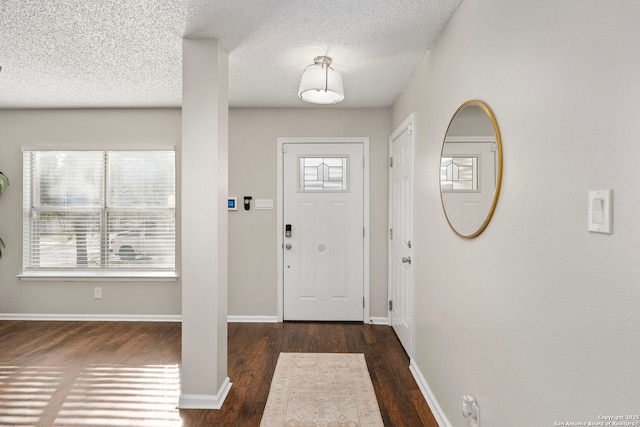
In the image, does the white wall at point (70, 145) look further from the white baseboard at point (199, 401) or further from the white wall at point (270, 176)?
the white baseboard at point (199, 401)

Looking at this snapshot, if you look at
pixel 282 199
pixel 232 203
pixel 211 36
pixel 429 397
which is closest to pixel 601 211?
pixel 429 397

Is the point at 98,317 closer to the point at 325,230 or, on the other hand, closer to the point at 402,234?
the point at 325,230

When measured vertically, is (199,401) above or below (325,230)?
below

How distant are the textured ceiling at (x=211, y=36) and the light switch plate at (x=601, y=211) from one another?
148 cm

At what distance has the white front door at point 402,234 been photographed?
3.07 m

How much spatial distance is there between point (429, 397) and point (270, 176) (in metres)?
2.66

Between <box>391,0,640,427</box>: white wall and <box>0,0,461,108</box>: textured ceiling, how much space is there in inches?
19.5

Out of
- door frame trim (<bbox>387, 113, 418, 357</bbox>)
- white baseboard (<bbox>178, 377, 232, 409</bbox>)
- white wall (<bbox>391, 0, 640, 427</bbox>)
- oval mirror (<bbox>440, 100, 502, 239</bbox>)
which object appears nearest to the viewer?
white wall (<bbox>391, 0, 640, 427</bbox>)

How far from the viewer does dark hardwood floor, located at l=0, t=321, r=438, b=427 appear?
2.29m

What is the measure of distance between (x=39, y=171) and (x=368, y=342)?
13.4 ft

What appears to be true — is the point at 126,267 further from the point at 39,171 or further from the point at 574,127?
the point at 574,127

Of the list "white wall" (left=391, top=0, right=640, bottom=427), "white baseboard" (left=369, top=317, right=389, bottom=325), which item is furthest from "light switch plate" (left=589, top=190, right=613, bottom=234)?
"white baseboard" (left=369, top=317, right=389, bottom=325)

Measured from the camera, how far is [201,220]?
241 centimetres

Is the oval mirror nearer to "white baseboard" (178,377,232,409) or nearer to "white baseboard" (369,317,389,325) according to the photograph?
"white baseboard" (178,377,232,409)
